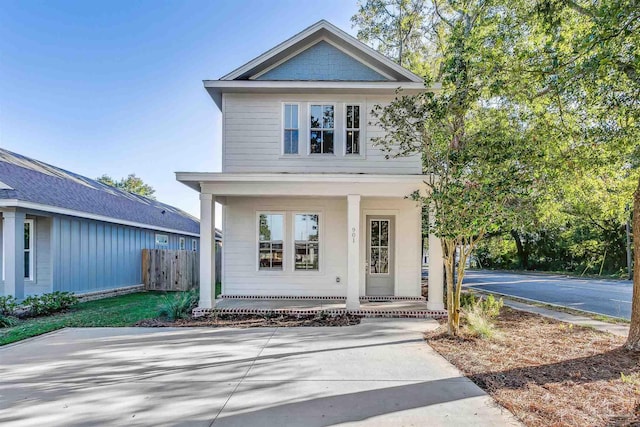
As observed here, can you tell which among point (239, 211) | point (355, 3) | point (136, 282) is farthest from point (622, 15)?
point (136, 282)

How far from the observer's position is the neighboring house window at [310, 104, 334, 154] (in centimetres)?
998

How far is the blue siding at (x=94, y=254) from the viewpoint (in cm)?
1054

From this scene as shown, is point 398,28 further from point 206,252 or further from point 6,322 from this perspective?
point 6,322

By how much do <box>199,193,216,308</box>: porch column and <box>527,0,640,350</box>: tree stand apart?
23.4 ft

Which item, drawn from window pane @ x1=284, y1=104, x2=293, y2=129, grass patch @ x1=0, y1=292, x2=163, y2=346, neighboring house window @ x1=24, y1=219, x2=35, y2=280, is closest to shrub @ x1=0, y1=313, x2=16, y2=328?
grass patch @ x1=0, y1=292, x2=163, y2=346

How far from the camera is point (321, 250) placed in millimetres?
10055

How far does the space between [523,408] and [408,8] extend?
56.4 feet

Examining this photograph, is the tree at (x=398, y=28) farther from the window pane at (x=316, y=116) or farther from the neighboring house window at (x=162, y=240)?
the neighboring house window at (x=162, y=240)

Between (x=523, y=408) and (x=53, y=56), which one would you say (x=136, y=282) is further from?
(x=523, y=408)

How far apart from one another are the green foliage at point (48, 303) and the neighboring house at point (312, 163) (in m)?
4.43

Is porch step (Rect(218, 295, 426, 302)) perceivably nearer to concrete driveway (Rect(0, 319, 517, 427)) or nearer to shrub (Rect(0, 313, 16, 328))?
concrete driveway (Rect(0, 319, 517, 427))

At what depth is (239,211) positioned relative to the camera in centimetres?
1010

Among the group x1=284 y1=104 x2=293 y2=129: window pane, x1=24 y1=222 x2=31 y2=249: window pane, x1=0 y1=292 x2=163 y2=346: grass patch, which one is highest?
x1=284 y1=104 x2=293 y2=129: window pane

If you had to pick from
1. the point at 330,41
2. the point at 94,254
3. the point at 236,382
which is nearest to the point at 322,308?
the point at 236,382
